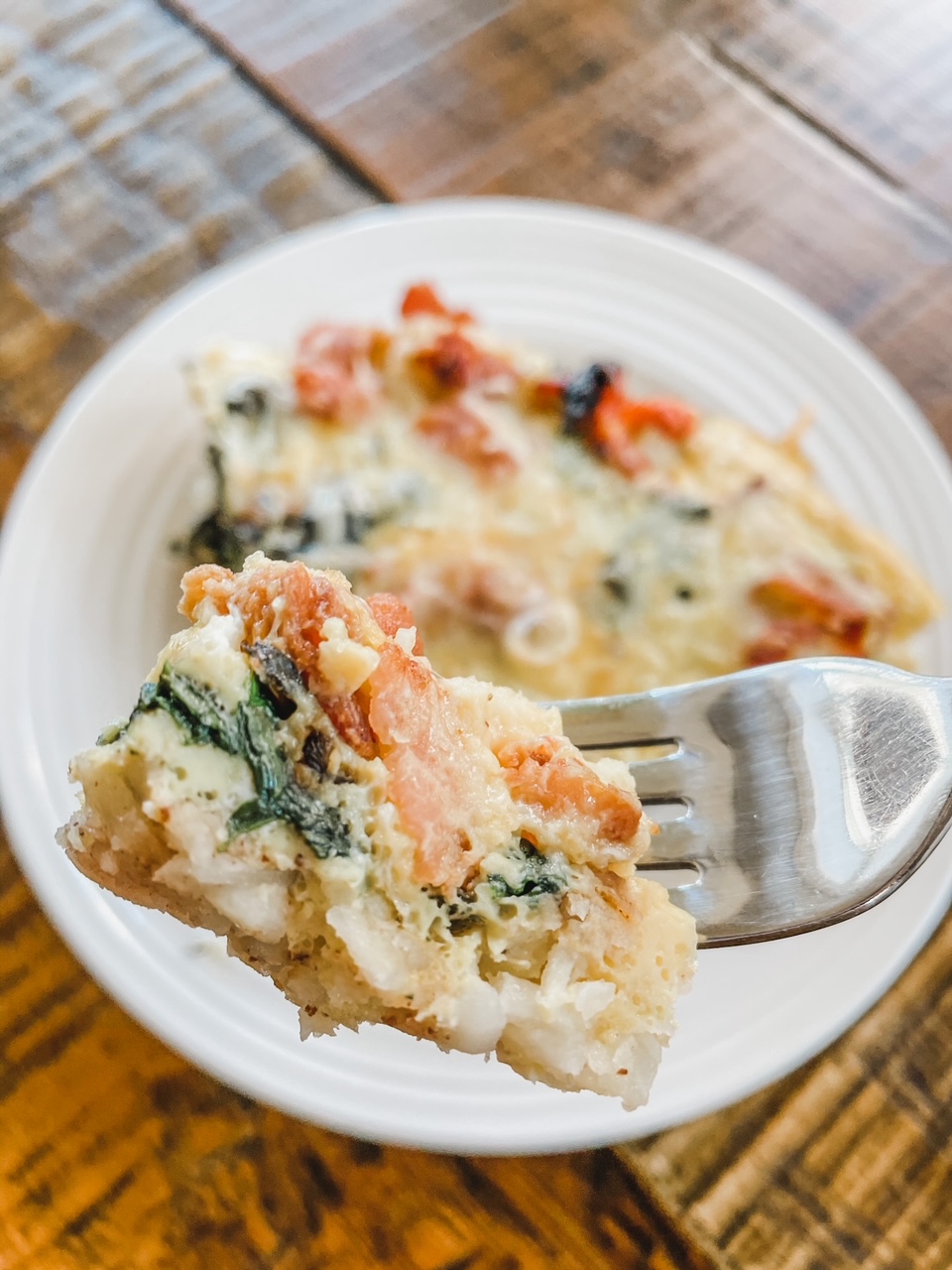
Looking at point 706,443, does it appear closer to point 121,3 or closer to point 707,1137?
point 707,1137

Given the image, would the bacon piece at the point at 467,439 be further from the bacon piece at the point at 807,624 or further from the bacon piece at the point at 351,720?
the bacon piece at the point at 351,720

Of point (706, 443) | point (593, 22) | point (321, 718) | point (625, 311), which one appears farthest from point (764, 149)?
point (321, 718)

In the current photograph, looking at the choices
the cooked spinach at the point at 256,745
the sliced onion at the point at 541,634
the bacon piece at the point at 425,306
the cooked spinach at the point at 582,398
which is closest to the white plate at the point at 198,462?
the bacon piece at the point at 425,306

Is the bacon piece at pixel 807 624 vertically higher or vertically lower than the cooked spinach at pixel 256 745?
lower

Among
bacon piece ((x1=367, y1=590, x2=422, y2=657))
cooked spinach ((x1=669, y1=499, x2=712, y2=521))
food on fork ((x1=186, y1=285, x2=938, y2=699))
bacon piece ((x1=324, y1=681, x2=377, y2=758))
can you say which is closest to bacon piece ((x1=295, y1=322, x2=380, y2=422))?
food on fork ((x1=186, y1=285, x2=938, y2=699))

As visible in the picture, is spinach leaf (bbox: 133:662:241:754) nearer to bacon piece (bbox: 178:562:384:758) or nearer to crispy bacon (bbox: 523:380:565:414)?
bacon piece (bbox: 178:562:384:758)
